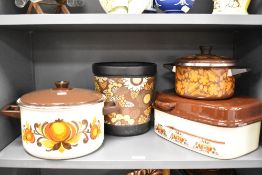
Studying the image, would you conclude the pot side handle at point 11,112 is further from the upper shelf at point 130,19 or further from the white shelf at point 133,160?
the upper shelf at point 130,19

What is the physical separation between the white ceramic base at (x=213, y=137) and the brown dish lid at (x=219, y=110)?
15 millimetres

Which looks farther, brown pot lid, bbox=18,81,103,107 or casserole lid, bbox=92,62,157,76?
casserole lid, bbox=92,62,157,76

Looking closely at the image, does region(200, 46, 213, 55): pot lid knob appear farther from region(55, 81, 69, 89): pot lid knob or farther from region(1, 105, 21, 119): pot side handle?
region(1, 105, 21, 119): pot side handle

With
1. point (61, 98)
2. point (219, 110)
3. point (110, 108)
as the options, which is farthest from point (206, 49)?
point (61, 98)

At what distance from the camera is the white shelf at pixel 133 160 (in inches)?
23.7

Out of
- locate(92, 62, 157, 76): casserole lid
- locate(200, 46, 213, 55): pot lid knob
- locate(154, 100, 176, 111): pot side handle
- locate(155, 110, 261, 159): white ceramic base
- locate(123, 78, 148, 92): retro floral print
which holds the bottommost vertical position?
locate(155, 110, 261, 159): white ceramic base

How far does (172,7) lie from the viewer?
65 centimetres

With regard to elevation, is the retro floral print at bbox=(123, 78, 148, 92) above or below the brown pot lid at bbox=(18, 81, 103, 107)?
above

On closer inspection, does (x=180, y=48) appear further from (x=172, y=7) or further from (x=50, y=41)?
(x=50, y=41)

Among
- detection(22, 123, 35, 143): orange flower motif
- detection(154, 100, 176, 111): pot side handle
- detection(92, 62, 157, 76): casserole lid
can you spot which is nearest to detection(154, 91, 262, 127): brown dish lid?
detection(154, 100, 176, 111): pot side handle

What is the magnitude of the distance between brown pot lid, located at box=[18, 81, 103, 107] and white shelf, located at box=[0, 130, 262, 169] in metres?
0.14

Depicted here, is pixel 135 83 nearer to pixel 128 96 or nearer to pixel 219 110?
pixel 128 96

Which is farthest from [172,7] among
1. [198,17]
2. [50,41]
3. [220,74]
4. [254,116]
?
[50,41]

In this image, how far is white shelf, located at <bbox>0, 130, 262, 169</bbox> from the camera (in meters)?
0.60
